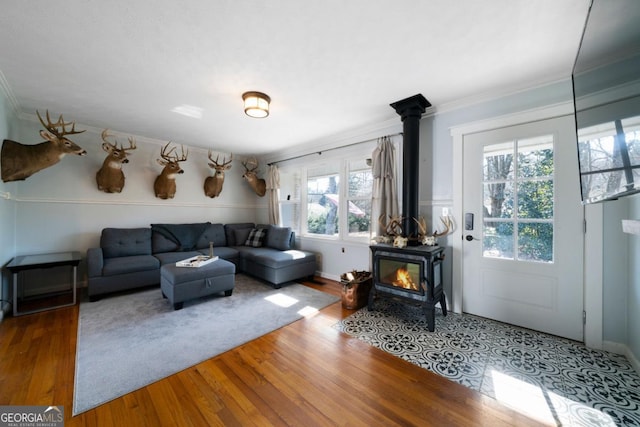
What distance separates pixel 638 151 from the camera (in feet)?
2.79

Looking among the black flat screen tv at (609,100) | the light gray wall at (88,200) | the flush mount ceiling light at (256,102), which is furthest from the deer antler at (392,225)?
the light gray wall at (88,200)

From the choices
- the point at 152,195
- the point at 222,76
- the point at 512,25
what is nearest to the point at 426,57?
the point at 512,25

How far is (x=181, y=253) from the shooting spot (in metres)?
3.83

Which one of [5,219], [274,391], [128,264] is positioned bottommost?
[274,391]

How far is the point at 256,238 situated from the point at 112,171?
2459 millimetres

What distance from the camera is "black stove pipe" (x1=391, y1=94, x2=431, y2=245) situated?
8.66 ft

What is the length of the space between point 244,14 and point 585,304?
3.47 meters

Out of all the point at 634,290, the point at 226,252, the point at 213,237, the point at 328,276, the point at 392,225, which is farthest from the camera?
the point at 213,237

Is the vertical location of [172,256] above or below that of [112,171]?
below

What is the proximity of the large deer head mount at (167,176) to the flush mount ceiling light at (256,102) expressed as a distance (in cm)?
214

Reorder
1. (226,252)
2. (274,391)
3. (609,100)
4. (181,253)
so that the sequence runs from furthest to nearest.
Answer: (226,252) → (181,253) → (274,391) → (609,100)

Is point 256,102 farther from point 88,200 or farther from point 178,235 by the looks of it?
point 88,200

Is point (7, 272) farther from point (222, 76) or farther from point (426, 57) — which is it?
point (426, 57)

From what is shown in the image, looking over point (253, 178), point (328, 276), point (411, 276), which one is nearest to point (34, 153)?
point (253, 178)
